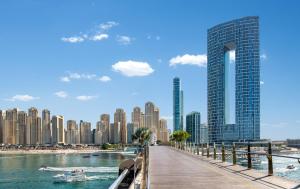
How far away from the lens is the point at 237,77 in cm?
18050

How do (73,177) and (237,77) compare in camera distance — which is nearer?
(73,177)

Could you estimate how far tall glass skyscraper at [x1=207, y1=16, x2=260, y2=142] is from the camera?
17262cm

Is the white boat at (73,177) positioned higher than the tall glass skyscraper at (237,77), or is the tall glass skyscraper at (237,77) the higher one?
the tall glass skyscraper at (237,77)

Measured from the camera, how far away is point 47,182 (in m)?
86.4

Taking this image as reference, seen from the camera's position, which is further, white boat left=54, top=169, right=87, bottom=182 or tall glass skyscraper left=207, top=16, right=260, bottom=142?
tall glass skyscraper left=207, top=16, right=260, bottom=142

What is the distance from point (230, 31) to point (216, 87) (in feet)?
94.5

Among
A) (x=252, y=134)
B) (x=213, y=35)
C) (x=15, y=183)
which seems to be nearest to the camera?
(x=15, y=183)

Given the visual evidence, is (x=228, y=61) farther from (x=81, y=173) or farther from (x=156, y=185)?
(x=156, y=185)

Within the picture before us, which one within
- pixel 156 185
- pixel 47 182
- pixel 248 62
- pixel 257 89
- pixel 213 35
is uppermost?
pixel 213 35

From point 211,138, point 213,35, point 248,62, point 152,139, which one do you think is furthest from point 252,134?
point 152,139

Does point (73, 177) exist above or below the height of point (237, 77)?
below

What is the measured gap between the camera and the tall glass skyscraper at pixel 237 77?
17262 cm

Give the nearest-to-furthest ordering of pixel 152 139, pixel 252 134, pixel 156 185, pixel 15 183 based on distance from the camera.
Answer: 1. pixel 156 185
2. pixel 15 183
3. pixel 152 139
4. pixel 252 134

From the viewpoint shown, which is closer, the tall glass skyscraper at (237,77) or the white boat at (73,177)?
the white boat at (73,177)
